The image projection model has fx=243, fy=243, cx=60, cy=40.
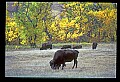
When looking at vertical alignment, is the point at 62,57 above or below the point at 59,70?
above

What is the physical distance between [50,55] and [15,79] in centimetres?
61

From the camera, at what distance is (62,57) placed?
3611mm

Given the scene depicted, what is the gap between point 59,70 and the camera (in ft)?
11.7

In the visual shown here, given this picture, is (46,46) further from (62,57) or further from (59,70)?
(59,70)

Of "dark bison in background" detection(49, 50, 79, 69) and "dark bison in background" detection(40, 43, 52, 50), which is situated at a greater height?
"dark bison in background" detection(40, 43, 52, 50)

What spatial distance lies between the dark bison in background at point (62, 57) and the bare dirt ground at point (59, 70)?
0.18 ft

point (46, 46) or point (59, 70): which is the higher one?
point (46, 46)

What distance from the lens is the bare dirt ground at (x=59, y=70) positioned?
11.6 feet

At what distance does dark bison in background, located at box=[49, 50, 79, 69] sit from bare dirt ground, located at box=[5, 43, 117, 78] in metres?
0.05

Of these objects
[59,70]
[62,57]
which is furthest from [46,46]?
[59,70]

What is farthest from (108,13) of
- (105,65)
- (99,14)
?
(105,65)

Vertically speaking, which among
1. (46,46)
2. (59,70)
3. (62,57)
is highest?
(46,46)

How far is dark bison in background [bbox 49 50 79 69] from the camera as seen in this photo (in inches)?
140

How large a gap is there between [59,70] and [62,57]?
198 mm
